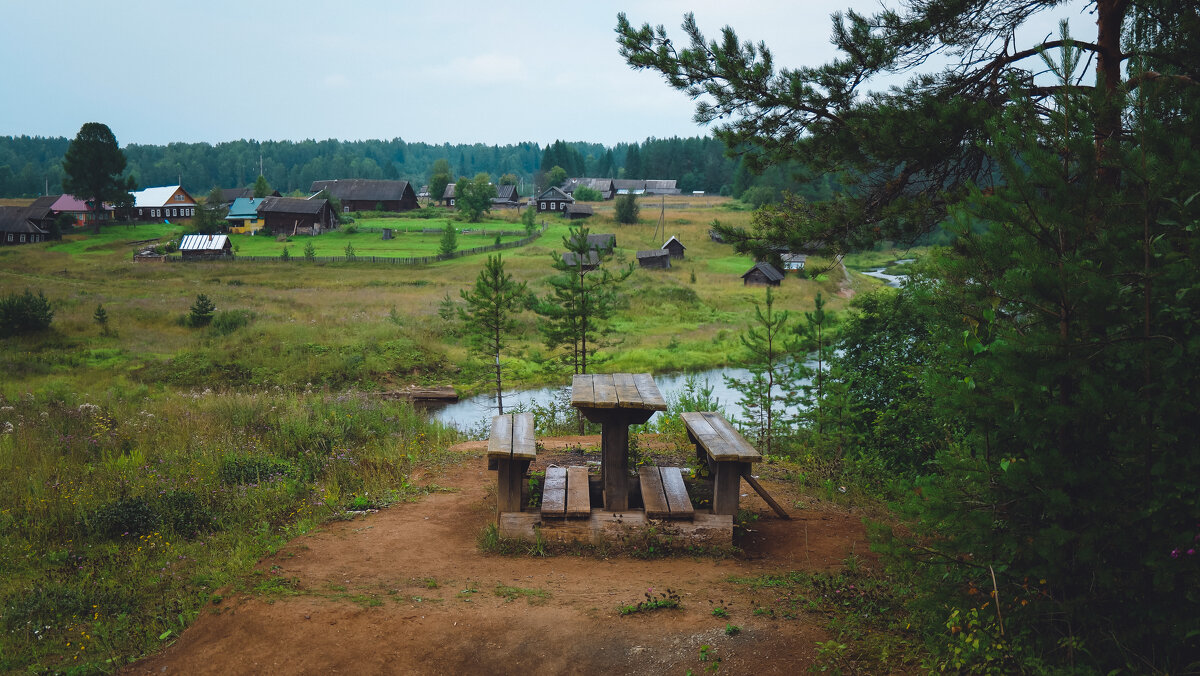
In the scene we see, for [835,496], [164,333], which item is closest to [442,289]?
[164,333]

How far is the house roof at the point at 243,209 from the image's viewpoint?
67.8m

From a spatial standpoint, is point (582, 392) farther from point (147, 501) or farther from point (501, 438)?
point (147, 501)

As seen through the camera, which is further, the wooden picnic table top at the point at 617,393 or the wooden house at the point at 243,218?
the wooden house at the point at 243,218

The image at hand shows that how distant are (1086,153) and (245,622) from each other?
16.6 ft

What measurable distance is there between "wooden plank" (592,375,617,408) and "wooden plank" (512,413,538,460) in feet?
2.19

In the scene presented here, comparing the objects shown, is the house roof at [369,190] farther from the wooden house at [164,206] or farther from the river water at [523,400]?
the river water at [523,400]

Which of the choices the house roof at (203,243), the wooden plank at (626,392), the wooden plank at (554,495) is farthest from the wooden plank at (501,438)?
the house roof at (203,243)

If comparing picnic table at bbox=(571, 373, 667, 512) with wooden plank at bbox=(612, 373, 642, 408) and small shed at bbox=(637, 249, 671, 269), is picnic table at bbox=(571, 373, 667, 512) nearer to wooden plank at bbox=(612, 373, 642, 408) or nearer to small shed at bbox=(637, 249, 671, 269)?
wooden plank at bbox=(612, 373, 642, 408)

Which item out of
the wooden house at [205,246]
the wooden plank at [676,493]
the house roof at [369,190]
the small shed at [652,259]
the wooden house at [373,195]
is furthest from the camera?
the house roof at [369,190]

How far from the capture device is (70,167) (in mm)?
59562

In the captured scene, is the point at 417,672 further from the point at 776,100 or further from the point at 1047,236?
the point at 776,100

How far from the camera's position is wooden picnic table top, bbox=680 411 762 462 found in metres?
6.30

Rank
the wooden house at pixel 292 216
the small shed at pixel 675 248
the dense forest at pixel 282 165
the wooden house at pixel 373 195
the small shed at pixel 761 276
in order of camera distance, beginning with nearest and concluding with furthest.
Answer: the small shed at pixel 761 276
the small shed at pixel 675 248
the wooden house at pixel 292 216
the wooden house at pixel 373 195
the dense forest at pixel 282 165

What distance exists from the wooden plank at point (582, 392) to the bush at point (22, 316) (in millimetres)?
24165
